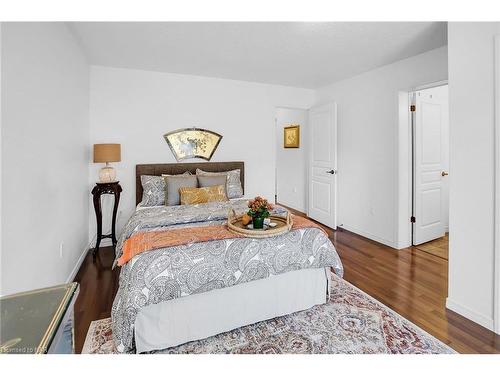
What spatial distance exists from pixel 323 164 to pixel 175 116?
258 cm

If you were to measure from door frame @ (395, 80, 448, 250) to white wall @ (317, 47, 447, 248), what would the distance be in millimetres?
39

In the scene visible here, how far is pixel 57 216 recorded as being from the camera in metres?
2.34

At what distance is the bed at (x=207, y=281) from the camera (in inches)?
68.2

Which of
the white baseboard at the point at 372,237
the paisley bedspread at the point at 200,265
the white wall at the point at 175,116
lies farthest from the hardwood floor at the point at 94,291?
the white baseboard at the point at 372,237

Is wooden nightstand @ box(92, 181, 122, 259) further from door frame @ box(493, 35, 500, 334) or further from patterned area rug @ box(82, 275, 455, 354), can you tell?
door frame @ box(493, 35, 500, 334)

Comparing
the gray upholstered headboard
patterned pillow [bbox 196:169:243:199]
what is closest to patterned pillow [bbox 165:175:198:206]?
patterned pillow [bbox 196:169:243:199]

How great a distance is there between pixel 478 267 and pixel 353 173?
2.54 metres

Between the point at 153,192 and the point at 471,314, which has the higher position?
the point at 153,192

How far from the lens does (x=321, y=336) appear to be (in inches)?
75.0

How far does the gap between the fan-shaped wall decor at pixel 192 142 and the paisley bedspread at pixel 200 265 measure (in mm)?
1934

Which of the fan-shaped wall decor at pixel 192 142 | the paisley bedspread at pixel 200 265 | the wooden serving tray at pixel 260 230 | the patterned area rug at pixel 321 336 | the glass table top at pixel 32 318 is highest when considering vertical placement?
the fan-shaped wall decor at pixel 192 142

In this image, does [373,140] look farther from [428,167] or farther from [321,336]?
[321,336]

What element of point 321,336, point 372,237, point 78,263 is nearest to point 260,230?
point 321,336

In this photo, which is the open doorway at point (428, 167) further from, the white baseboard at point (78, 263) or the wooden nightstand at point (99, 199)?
the white baseboard at point (78, 263)
